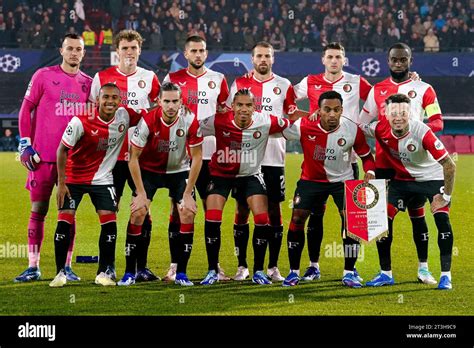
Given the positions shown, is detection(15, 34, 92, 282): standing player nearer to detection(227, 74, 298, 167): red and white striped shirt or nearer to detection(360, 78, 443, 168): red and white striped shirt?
detection(227, 74, 298, 167): red and white striped shirt

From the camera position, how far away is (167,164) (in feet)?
29.4

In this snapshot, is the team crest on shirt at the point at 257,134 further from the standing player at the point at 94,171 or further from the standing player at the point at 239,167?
the standing player at the point at 94,171

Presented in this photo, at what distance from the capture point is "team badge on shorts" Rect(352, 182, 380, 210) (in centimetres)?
857

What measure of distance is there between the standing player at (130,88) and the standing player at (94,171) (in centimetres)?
44

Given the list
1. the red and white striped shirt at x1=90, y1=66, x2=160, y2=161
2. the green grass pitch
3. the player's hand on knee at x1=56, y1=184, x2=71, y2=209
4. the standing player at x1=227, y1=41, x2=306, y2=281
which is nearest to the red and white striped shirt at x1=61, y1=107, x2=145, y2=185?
the player's hand on knee at x1=56, y1=184, x2=71, y2=209

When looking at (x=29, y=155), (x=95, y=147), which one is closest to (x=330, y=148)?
(x=95, y=147)

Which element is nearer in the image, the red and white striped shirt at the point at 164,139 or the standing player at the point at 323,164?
the red and white striped shirt at the point at 164,139

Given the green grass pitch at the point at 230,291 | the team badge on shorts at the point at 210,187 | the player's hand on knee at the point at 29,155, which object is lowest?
the green grass pitch at the point at 230,291

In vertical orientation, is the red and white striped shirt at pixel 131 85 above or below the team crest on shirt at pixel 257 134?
above

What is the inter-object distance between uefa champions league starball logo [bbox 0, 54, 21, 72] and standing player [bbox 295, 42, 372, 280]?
20914 millimetres

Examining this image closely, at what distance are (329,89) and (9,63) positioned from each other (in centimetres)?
2125

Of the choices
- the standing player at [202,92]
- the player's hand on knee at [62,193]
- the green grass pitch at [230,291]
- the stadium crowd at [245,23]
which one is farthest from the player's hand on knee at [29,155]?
the stadium crowd at [245,23]

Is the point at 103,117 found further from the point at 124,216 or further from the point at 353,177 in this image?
the point at 124,216

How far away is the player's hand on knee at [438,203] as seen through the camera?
8766 mm
